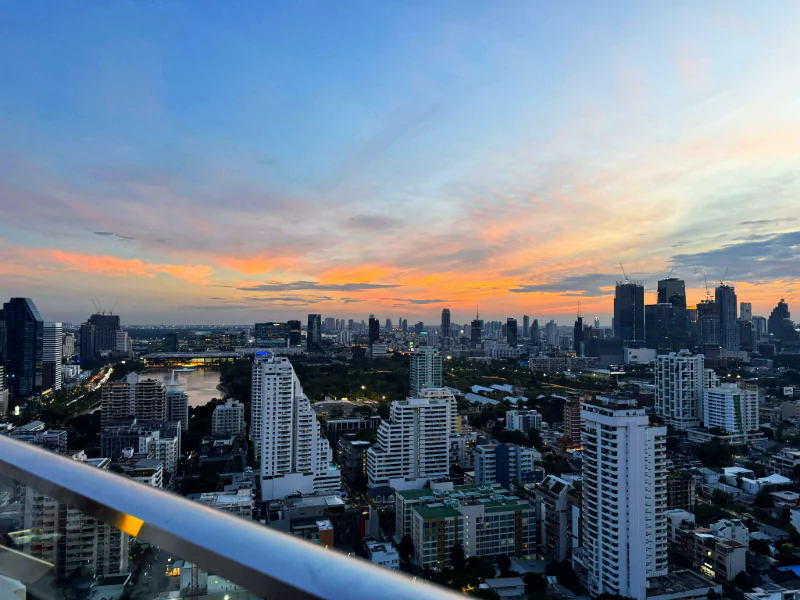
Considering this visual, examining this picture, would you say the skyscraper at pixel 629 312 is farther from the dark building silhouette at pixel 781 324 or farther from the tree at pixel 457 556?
the tree at pixel 457 556

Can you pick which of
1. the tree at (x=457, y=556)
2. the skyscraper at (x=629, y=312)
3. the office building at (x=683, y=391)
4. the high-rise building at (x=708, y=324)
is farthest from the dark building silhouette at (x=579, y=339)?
the tree at (x=457, y=556)

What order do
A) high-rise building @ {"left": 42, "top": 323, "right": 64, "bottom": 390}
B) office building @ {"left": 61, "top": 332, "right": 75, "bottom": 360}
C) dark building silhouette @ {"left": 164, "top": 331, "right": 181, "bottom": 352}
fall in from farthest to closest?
dark building silhouette @ {"left": 164, "top": 331, "right": 181, "bottom": 352}
office building @ {"left": 61, "top": 332, "right": 75, "bottom": 360}
high-rise building @ {"left": 42, "top": 323, "right": 64, "bottom": 390}

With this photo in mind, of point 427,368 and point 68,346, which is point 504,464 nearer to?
point 427,368

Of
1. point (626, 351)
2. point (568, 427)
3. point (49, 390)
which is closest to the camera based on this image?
point (568, 427)

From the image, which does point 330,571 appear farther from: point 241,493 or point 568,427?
point 568,427

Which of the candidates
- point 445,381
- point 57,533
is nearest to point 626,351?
point 445,381

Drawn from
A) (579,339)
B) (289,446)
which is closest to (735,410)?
(289,446)

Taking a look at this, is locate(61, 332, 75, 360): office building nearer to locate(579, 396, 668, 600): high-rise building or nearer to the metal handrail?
locate(579, 396, 668, 600): high-rise building

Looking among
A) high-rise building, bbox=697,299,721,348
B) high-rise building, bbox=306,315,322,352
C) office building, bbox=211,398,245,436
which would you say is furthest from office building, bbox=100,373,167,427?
high-rise building, bbox=697,299,721,348
